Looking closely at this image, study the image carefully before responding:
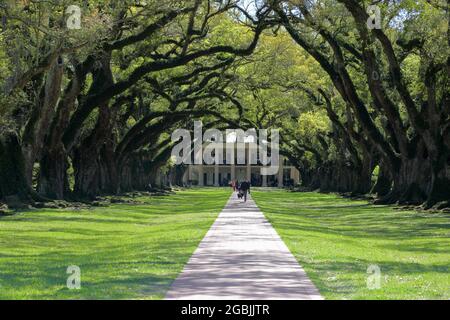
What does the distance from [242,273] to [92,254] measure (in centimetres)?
751

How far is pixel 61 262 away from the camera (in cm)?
2112

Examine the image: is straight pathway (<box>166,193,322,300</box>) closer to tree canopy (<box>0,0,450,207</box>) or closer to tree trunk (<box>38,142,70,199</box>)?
tree canopy (<box>0,0,450,207</box>)

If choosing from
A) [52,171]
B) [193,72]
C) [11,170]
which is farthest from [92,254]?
[193,72]

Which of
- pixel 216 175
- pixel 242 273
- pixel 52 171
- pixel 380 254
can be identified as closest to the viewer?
pixel 242 273

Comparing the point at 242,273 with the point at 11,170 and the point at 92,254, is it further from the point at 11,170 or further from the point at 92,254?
the point at 11,170

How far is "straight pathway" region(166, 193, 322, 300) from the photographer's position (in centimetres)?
1390

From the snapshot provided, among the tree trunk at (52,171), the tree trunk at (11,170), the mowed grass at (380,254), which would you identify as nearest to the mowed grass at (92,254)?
the tree trunk at (11,170)

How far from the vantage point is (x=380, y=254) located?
24500 mm

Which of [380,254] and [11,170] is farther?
[11,170]

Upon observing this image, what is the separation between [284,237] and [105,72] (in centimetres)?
2144

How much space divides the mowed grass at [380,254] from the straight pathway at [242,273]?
0.36m

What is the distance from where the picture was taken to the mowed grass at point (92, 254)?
1515 cm

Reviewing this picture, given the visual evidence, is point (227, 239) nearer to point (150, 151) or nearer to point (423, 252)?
point (423, 252)

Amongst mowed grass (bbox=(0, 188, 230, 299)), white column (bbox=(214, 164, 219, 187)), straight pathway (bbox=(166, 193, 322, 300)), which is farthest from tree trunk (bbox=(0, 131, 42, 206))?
white column (bbox=(214, 164, 219, 187))
